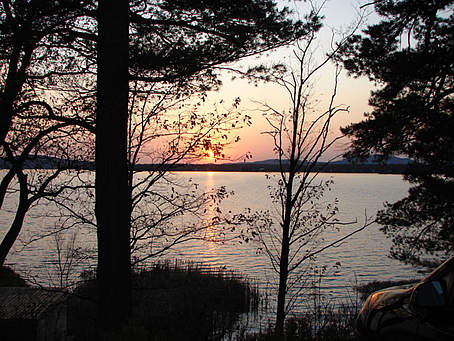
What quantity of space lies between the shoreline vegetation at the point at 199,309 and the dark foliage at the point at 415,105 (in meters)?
3.61

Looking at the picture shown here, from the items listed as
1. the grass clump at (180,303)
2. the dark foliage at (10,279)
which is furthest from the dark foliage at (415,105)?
the dark foliage at (10,279)

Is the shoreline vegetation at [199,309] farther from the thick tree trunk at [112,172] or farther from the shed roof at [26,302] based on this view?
the shed roof at [26,302]

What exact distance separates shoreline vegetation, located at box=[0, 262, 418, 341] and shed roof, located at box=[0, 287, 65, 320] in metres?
0.75

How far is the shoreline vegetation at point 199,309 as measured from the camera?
6352mm

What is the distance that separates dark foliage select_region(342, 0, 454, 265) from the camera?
11.1 meters

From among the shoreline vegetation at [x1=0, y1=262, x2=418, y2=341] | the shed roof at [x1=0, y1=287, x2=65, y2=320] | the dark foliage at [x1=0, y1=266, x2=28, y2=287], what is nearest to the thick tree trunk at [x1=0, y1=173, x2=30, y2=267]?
the shoreline vegetation at [x1=0, y1=262, x2=418, y2=341]

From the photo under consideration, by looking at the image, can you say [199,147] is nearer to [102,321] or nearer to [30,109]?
[30,109]

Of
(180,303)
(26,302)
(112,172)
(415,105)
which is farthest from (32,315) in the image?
(415,105)

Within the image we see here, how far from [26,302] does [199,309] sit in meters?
3.53

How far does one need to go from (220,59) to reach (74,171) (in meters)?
4.08

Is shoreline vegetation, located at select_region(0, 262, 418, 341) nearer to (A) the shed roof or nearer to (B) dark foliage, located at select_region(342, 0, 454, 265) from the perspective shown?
(A) the shed roof

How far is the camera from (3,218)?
1330 inches

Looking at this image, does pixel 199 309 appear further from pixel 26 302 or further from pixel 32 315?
pixel 32 315

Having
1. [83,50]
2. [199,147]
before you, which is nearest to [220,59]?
[199,147]
